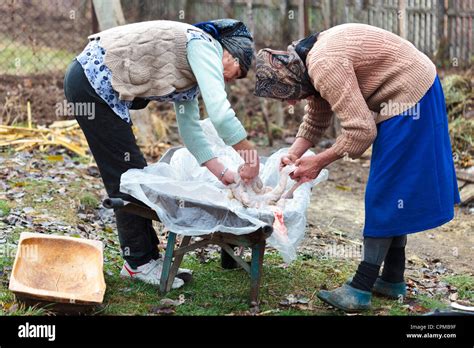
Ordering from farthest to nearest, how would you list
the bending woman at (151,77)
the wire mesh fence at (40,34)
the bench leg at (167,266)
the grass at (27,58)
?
the wire mesh fence at (40,34)
the grass at (27,58)
the bench leg at (167,266)
the bending woman at (151,77)

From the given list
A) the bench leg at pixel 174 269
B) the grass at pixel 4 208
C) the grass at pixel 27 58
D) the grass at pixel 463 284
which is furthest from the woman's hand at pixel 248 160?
the grass at pixel 27 58

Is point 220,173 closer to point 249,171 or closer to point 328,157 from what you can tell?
point 249,171

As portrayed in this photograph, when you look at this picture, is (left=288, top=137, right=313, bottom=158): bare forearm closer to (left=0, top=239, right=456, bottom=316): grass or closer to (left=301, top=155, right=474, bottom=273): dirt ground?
(left=0, top=239, right=456, bottom=316): grass

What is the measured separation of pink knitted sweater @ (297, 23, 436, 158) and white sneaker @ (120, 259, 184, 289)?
1346 mm

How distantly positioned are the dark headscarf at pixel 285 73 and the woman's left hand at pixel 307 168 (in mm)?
347

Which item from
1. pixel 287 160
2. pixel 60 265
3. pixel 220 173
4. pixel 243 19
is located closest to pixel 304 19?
pixel 243 19

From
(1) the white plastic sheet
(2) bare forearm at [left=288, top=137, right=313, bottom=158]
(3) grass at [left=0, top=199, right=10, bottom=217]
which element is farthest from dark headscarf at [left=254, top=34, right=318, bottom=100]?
(3) grass at [left=0, top=199, right=10, bottom=217]

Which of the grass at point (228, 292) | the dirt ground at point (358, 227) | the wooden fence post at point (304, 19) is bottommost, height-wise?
the dirt ground at point (358, 227)

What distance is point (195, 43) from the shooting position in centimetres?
432

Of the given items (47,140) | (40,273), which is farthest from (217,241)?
(47,140)

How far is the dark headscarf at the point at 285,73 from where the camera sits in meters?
4.30

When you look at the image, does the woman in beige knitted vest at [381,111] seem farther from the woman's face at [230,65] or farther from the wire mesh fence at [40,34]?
the wire mesh fence at [40,34]
